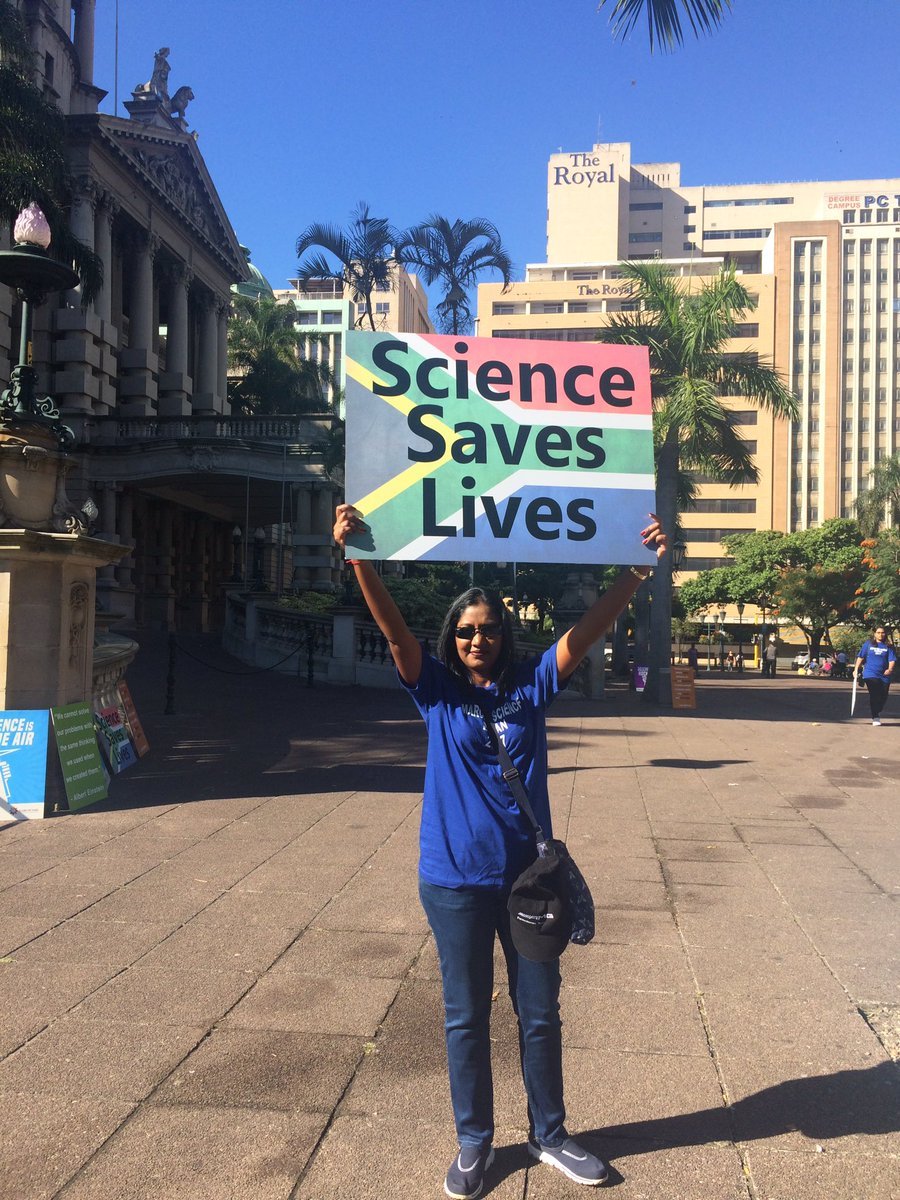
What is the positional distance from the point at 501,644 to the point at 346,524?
0.71 meters

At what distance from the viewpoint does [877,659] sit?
17344 millimetres

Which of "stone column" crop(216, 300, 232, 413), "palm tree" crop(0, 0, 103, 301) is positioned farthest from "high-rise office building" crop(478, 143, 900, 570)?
"palm tree" crop(0, 0, 103, 301)

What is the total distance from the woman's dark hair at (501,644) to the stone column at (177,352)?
131ft

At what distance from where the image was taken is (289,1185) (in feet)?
9.89

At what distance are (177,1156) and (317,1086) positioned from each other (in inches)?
23.2

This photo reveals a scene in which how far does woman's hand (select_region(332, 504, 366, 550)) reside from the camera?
3.53m

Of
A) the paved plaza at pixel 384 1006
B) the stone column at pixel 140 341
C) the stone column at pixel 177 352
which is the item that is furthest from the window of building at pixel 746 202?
the paved plaza at pixel 384 1006

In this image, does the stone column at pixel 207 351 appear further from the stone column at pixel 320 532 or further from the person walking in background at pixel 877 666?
the person walking in background at pixel 877 666

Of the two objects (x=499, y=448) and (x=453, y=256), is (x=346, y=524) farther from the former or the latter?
(x=453, y=256)

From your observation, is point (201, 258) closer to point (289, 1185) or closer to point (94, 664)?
point (94, 664)

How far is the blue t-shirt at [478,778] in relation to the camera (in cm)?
300

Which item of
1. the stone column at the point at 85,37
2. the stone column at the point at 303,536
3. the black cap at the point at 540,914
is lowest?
the black cap at the point at 540,914

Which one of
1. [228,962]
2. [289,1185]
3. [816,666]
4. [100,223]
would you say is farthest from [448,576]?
[816,666]

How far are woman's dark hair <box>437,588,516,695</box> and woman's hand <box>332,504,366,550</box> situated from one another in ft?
1.62
